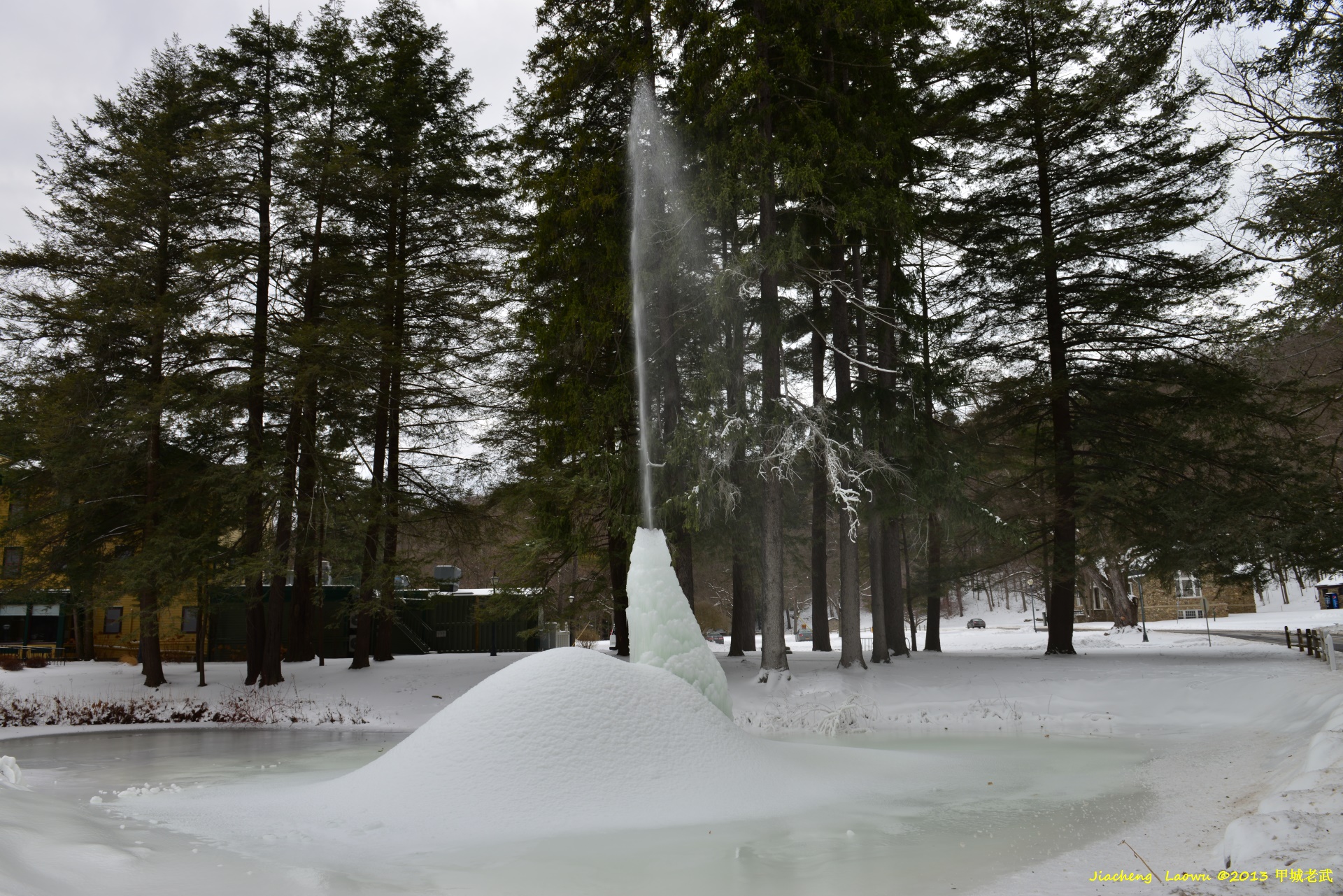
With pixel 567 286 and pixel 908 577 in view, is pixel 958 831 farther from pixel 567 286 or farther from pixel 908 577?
pixel 908 577

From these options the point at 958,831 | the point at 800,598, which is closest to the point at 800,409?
the point at 958,831

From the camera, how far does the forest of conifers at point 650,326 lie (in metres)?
16.6

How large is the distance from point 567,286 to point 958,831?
13414mm

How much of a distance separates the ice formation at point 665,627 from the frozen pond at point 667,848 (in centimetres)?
204

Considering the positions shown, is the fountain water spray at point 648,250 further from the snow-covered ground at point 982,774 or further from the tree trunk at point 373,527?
the tree trunk at point 373,527

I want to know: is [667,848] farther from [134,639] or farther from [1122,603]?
[1122,603]

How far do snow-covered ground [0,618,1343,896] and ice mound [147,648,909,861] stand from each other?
5.6 inches

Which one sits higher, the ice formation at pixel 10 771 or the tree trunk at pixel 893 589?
the tree trunk at pixel 893 589

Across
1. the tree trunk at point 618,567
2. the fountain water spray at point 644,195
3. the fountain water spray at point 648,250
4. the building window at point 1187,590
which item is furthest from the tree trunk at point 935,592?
the building window at point 1187,590

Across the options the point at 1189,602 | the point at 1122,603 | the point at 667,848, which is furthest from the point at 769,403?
the point at 1189,602

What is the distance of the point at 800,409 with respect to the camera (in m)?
16.2

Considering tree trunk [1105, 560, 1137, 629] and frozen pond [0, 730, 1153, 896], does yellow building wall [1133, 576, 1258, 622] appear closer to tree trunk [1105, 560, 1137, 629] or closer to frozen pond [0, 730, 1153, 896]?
tree trunk [1105, 560, 1137, 629]

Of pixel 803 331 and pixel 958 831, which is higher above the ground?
pixel 803 331

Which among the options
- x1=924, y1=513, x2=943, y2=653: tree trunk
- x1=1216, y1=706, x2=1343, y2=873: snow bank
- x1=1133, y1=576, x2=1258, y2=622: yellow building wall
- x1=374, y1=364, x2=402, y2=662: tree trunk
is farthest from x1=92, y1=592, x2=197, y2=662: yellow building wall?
x1=1133, y1=576, x2=1258, y2=622: yellow building wall
